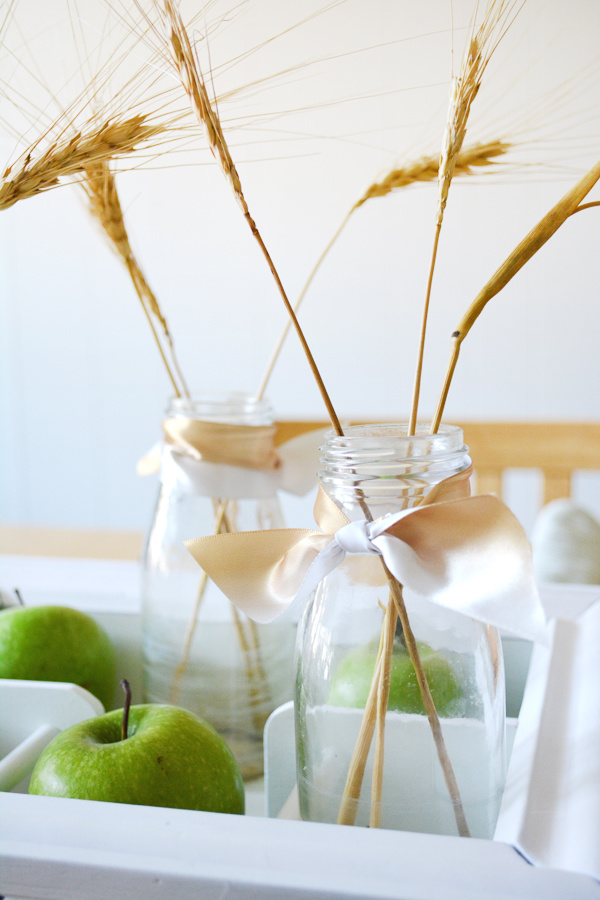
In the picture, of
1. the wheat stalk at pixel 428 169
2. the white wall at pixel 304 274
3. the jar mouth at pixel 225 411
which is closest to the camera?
the wheat stalk at pixel 428 169

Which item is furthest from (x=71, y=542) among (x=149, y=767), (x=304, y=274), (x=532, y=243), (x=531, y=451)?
(x=532, y=243)

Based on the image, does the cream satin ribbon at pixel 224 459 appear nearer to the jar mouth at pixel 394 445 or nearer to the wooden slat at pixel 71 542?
the jar mouth at pixel 394 445

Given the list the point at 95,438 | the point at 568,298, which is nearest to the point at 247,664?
the point at 568,298

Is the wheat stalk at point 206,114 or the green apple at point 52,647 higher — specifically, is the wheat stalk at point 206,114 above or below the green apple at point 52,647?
above

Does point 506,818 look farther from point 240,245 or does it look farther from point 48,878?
point 240,245

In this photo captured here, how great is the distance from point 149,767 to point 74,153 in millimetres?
240

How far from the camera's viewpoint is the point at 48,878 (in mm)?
257

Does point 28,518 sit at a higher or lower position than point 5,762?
lower

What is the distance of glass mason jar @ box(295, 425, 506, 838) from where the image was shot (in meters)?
0.31

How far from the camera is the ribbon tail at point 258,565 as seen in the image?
323 mm

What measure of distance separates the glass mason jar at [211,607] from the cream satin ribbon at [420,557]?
0.14 metres

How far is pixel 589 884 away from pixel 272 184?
207 cm

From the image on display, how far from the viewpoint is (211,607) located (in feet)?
1.60

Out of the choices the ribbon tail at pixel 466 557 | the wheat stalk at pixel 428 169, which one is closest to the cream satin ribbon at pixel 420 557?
the ribbon tail at pixel 466 557
